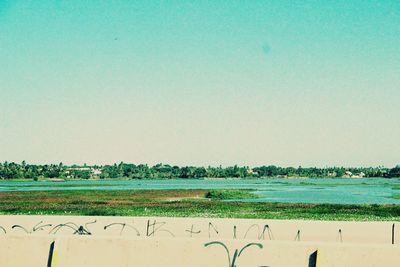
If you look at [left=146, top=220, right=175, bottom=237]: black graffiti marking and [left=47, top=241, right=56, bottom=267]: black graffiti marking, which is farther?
[left=146, top=220, right=175, bottom=237]: black graffiti marking

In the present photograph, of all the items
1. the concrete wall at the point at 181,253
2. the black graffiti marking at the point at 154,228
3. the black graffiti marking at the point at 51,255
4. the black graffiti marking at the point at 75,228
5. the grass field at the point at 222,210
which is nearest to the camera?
the concrete wall at the point at 181,253

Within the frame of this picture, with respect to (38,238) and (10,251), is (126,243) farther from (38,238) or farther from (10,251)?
(10,251)

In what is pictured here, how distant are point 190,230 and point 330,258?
781 cm

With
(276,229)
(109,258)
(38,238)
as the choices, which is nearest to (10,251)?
(38,238)

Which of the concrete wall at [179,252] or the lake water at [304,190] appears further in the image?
the lake water at [304,190]

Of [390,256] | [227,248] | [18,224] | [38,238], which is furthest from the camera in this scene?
[18,224]

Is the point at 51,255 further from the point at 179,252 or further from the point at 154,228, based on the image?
the point at 154,228

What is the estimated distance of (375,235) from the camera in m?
15.2

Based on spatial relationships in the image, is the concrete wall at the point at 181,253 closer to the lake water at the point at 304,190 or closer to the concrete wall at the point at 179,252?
the concrete wall at the point at 179,252

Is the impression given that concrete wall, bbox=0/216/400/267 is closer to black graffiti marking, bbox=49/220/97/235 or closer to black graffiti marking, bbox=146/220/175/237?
black graffiti marking, bbox=49/220/97/235

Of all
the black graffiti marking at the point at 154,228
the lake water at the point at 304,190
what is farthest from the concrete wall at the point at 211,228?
the lake water at the point at 304,190

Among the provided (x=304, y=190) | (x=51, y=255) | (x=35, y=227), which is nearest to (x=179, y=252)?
(x=51, y=255)

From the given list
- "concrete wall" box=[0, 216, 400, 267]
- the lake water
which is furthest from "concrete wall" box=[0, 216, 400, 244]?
the lake water

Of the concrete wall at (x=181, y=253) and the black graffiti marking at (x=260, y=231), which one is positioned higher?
the concrete wall at (x=181, y=253)
